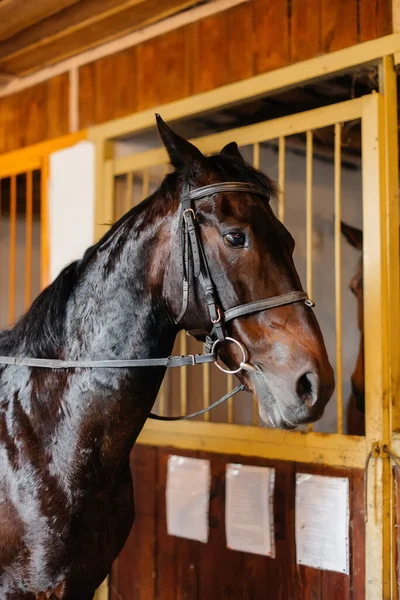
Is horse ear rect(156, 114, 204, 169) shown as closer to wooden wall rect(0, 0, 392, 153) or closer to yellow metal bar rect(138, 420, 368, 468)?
wooden wall rect(0, 0, 392, 153)

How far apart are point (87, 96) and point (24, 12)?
1.60 feet

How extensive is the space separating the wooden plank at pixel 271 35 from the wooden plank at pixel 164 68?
370 mm

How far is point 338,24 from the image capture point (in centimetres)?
216

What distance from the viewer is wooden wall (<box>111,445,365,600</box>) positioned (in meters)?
2.06

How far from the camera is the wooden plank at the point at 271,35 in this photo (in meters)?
2.33

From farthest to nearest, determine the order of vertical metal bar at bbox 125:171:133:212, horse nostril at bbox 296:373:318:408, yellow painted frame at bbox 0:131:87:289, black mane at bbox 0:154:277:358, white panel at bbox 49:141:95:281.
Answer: yellow painted frame at bbox 0:131:87:289, white panel at bbox 49:141:95:281, vertical metal bar at bbox 125:171:133:212, black mane at bbox 0:154:277:358, horse nostril at bbox 296:373:318:408

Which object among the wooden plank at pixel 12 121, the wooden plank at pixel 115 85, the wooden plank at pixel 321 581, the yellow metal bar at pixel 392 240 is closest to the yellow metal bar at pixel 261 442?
the wooden plank at pixel 321 581

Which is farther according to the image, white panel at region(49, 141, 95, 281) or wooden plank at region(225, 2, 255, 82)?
white panel at region(49, 141, 95, 281)

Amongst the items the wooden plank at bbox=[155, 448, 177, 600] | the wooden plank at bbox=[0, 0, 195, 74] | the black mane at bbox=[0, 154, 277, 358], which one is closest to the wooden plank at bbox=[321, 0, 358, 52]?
the wooden plank at bbox=[0, 0, 195, 74]

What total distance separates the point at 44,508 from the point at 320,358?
778mm

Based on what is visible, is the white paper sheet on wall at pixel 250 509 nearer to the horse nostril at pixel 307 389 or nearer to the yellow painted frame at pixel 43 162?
the horse nostril at pixel 307 389

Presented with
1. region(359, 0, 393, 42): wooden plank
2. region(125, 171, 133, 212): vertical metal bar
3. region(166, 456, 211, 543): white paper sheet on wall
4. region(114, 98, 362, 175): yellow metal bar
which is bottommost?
region(166, 456, 211, 543): white paper sheet on wall

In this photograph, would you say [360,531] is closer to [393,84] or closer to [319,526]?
[319,526]

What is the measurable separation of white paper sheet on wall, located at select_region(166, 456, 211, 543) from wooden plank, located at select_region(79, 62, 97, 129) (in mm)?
1730
